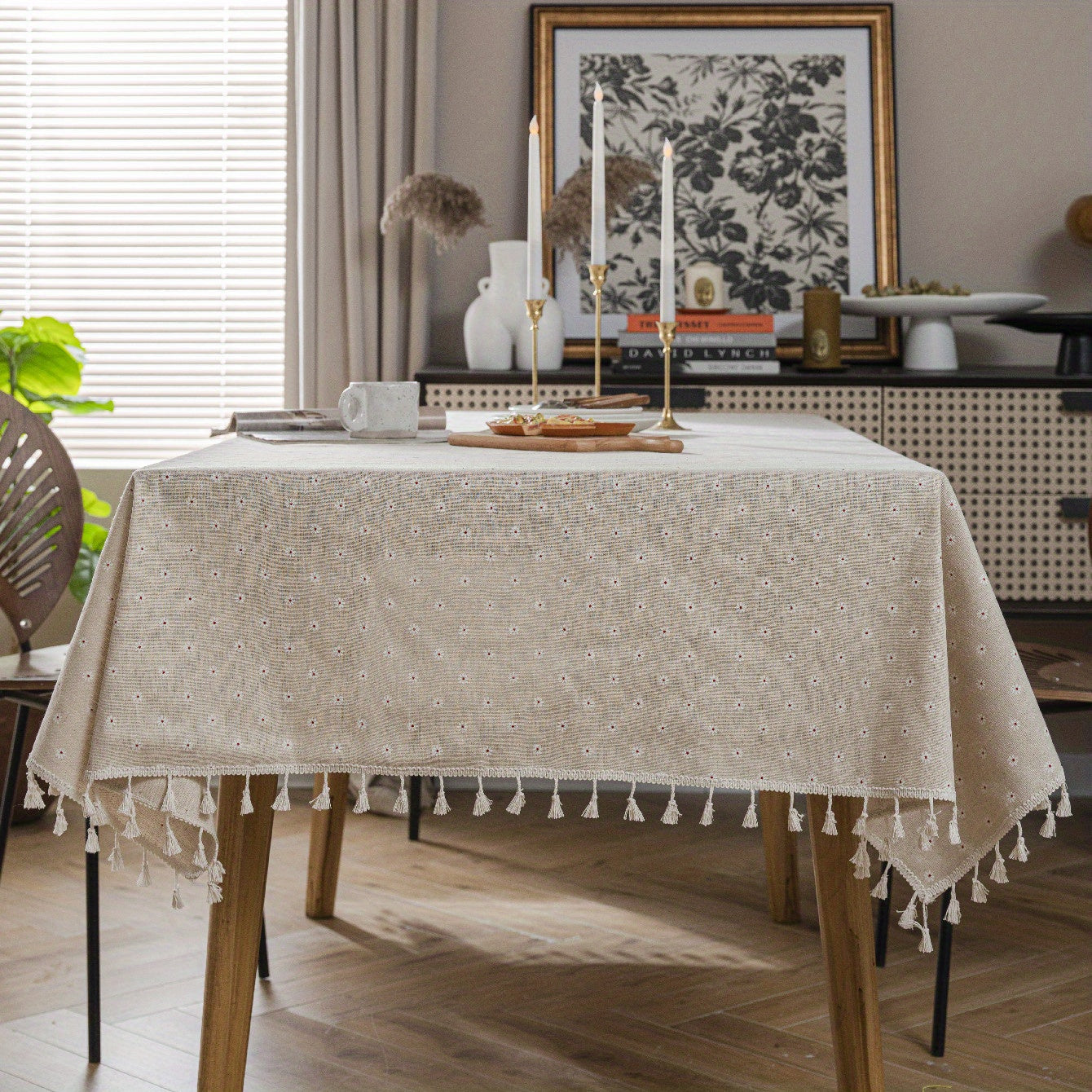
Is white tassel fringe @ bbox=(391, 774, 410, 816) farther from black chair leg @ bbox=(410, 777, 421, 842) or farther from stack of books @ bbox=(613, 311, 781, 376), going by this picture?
stack of books @ bbox=(613, 311, 781, 376)

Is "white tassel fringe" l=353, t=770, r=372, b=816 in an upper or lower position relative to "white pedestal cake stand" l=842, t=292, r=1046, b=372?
lower

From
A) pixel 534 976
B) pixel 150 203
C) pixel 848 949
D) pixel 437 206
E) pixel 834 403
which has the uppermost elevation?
pixel 150 203

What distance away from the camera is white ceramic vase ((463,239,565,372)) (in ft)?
11.1

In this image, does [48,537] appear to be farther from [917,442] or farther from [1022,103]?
[1022,103]

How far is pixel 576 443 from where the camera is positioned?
1742mm

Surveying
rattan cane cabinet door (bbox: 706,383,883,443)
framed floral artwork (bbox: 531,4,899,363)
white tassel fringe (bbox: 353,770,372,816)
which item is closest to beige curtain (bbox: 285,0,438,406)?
framed floral artwork (bbox: 531,4,899,363)

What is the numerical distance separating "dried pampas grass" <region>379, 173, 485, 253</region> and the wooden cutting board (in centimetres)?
157

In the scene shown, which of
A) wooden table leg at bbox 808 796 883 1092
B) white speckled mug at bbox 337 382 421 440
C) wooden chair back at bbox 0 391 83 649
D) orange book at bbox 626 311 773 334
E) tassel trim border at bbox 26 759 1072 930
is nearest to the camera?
tassel trim border at bbox 26 759 1072 930

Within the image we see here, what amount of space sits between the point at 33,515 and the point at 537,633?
3.83ft

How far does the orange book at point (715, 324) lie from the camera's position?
3279mm

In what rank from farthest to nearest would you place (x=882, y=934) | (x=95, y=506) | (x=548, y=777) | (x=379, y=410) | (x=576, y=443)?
(x=95, y=506), (x=882, y=934), (x=379, y=410), (x=576, y=443), (x=548, y=777)

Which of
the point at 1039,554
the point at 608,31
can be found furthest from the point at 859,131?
the point at 1039,554

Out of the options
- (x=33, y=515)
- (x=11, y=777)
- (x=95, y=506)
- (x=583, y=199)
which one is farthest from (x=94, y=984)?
(x=583, y=199)

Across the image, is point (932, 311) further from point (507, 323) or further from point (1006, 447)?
point (507, 323)
